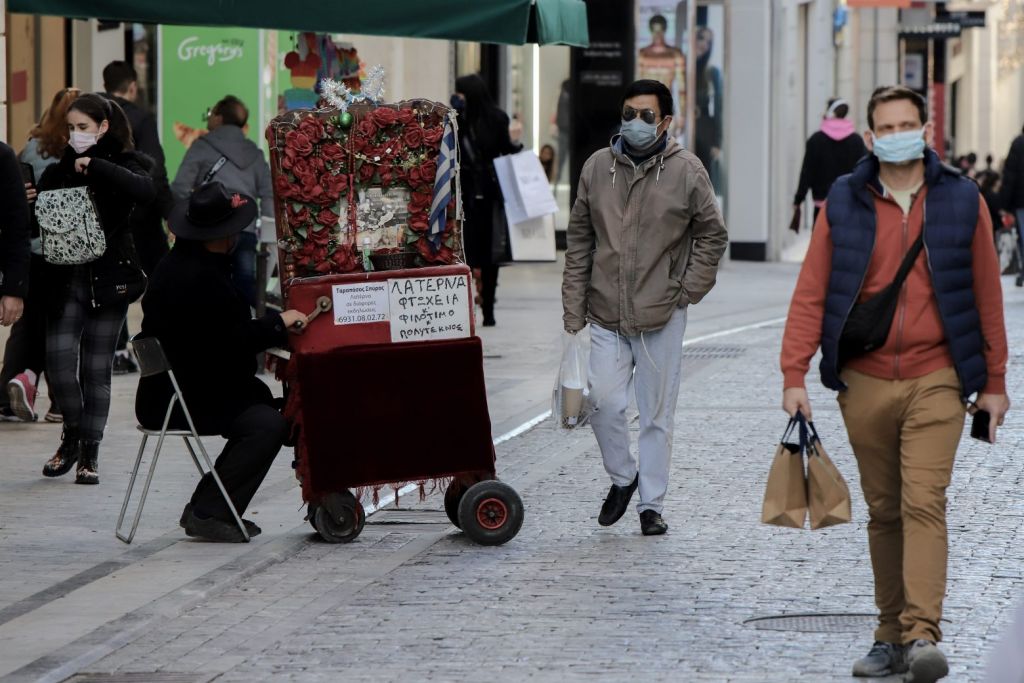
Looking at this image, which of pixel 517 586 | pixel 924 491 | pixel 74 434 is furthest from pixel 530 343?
Answer: pixel 924 491

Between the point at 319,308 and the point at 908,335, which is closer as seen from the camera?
the point at 908,335

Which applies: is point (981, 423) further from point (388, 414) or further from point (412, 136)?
point (412, 136)

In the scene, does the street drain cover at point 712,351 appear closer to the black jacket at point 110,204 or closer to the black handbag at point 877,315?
the black jacket at point 110,204

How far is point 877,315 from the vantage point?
5859 millimetres

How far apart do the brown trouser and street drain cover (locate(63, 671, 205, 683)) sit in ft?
6.52

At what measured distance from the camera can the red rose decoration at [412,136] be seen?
812cm

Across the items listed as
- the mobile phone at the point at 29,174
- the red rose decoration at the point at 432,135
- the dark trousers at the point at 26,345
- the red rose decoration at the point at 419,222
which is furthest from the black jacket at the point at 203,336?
the dark trousers at the point at 26,345

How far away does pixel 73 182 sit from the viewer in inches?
370

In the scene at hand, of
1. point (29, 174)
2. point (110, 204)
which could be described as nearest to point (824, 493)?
point (110, 204)

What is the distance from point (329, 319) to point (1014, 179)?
13892 mm

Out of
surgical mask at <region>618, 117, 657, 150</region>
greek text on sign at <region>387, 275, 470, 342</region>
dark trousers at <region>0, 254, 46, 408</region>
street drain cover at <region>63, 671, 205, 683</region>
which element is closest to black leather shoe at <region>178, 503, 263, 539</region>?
greek text on sign at <region>387, 275, 470, 342</region>

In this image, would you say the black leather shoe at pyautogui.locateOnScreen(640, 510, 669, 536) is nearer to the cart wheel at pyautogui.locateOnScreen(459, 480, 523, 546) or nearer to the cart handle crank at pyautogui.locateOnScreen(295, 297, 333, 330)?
the cart wheel at pyautogui.locateOnScreen(459, 480, 523, 546)

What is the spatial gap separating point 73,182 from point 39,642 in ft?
11.2

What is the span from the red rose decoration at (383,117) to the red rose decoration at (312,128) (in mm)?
208
